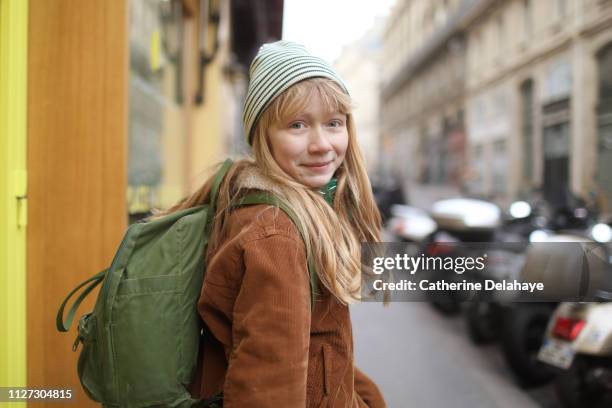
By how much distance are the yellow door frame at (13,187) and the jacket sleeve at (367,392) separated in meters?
0.90

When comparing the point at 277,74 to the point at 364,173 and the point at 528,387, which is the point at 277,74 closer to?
the point at 364,173

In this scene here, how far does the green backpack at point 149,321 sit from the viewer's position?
0.95 meters

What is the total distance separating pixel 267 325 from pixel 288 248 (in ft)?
0.49

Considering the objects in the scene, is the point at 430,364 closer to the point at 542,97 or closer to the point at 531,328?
the point at 531,328

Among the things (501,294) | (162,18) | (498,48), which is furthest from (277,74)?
(162,18)

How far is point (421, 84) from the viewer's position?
303cm

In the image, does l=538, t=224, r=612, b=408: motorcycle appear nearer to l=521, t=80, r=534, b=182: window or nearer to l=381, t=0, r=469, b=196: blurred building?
l=521, t=80, r=534, b=182: window

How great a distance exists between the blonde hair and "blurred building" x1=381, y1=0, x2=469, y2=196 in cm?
167

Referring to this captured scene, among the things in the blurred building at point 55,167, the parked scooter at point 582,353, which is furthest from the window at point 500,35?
the blurred building at point 55,167

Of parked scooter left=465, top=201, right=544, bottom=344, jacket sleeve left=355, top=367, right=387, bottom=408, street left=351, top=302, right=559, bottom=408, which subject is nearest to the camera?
jacket sleeve left=355, top=367, right=387, bottom=408

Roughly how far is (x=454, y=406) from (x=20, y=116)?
2.52m

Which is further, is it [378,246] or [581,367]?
[581,367]

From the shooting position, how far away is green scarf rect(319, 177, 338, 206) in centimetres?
118

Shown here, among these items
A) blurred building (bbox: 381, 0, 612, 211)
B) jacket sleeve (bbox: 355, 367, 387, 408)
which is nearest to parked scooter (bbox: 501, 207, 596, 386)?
blurred building (bbox: 381, 0, 612, 211)
